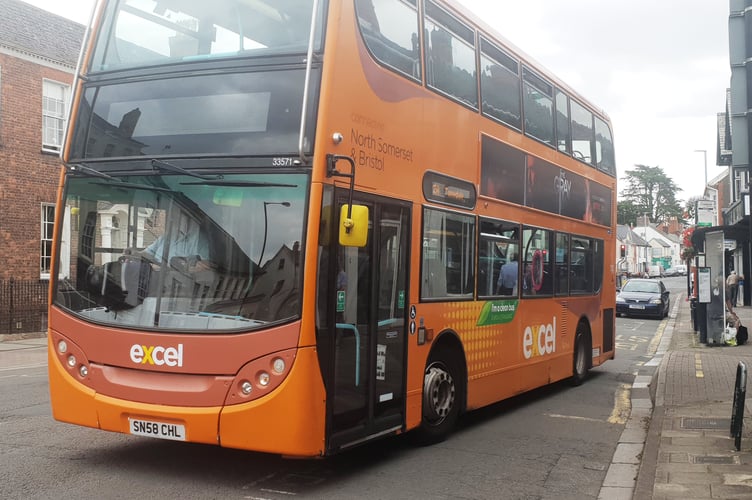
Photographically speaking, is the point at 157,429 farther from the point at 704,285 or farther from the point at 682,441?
the point at 704,285

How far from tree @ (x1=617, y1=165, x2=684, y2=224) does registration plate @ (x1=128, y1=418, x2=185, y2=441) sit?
126 metres

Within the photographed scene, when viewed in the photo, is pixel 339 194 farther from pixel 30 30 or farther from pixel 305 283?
pixel 30 30

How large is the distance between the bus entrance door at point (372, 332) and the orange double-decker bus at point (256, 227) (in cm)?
2

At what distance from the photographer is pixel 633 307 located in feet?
104

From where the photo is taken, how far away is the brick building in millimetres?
21172

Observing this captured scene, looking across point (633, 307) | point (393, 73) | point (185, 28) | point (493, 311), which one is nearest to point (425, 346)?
point (493, 311)

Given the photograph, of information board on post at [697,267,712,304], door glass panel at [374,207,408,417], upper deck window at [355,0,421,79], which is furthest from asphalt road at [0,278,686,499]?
information board on post at [697,267,712,304]

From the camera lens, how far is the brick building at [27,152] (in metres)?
21.2

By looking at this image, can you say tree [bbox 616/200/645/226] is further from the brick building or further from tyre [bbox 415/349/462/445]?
tyre [bbox 415/349/462/445]

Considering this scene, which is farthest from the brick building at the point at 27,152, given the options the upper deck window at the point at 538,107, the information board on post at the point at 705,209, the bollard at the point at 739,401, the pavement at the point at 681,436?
the bollard at the point at 739,401

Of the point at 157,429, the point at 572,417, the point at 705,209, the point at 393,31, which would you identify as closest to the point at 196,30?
the point at 393,31

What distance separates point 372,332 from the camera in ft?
22.1

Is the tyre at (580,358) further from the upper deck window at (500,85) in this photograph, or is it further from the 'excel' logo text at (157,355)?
the 'excel' logo text at (157,355)

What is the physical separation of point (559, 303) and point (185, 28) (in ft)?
23.4
